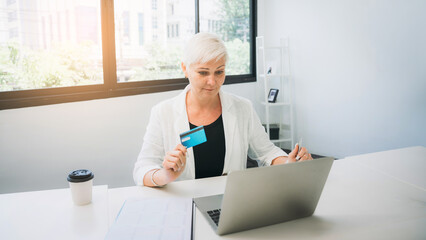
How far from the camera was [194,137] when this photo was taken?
48.4 inches

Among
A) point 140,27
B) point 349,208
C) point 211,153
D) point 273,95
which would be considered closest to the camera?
point 349,208

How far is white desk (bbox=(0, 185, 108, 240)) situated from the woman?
301mm

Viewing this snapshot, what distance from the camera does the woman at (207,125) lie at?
163cm

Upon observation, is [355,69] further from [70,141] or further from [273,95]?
[70,141]

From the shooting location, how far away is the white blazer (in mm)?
1662

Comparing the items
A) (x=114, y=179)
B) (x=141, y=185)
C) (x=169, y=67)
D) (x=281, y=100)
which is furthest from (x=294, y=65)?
(x=141, y=185)

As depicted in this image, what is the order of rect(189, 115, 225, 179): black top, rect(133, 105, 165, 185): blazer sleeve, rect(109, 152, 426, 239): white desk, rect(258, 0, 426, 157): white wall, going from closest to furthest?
rect(109, 152, 426, 239): white desk < rect(133, 105, 165, 185): blazer sleeve < rect(189, 115, 225, 179): black top < rect(258, 0, 426, 157): white wall

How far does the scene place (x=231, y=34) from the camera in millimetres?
4469

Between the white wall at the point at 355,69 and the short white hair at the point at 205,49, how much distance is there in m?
2.48

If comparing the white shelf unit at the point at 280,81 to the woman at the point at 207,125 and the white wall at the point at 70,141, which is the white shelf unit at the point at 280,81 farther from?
the woman at the point at 207,125

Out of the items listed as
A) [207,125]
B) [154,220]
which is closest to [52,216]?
[154,220]

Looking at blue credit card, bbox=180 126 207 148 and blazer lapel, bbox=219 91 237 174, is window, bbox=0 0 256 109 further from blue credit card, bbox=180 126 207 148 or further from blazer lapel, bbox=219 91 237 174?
blue credit card, bbox=180 126 207 148

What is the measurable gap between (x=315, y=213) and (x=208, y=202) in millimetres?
370

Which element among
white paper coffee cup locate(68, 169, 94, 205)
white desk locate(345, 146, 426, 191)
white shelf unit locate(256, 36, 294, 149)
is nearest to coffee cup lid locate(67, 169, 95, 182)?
white paper coffee cup locate(68, 169, 94, 205)
